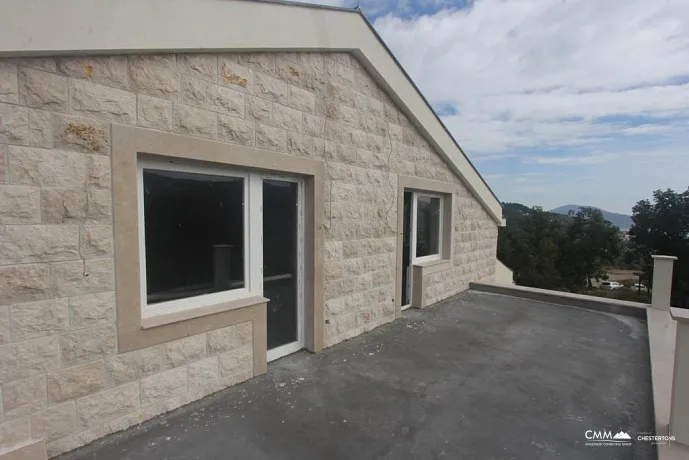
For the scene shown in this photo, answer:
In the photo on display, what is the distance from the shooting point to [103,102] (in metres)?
2.69

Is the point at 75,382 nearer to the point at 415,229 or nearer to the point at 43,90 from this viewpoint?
the point at 43,90

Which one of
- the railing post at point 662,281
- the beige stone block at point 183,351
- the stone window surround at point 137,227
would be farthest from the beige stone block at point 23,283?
A: the railing post at point 662,281

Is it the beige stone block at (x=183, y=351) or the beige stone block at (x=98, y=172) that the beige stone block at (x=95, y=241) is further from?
the beige stone block at (x=183, y=351)

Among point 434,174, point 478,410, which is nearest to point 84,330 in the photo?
point 478,410

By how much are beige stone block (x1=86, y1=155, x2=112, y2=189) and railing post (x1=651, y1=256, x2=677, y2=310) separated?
856 centimetres

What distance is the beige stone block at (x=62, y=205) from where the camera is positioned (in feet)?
8.06

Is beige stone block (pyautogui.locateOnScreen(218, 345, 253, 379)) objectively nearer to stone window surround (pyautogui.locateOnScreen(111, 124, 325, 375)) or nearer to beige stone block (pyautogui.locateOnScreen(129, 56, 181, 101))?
stone window surround (pyautogui.locateOnScreen(111, 124, 325, 375))

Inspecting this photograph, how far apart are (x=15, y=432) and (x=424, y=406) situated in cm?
313

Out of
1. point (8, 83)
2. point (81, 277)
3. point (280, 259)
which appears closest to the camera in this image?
point (8, 83)

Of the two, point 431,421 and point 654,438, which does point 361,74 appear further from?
point 654,438

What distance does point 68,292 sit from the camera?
257 centimetres

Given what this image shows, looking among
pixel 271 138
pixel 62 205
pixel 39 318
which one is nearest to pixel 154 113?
pixel 62 205

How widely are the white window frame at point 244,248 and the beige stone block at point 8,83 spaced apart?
2.87ft

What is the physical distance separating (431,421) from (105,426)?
2.66 meters
